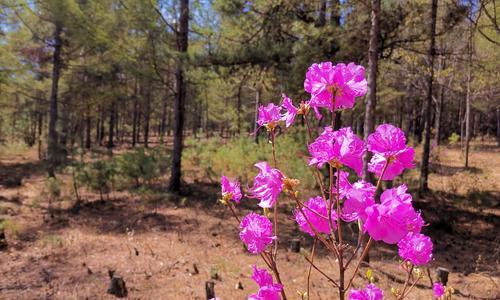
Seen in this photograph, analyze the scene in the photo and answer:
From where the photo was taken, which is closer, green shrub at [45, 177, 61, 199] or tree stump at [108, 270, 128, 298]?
tree stump at [108, 270, 128, 298]

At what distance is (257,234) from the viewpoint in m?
1.01

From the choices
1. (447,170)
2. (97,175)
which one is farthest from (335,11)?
(447,170)

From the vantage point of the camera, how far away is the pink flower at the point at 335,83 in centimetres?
95

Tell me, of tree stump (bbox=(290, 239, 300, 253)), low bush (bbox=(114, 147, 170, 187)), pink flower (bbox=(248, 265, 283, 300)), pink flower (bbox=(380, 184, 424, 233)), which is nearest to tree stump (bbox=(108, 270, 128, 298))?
tree stump (bbox=(290, 239, 300, 253))

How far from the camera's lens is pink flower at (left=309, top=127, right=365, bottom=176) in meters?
0.85

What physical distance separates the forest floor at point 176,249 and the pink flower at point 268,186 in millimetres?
1923

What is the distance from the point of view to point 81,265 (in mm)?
4969

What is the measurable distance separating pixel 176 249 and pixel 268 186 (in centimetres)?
510

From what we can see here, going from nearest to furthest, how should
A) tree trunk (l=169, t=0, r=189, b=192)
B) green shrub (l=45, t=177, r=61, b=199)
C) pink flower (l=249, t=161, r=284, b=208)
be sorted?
1. pink flower (l=249, t=161, r=284, b=208)
2. tree trunk (l=169, t=0, r=189, b=192)
3. green shrub (l=45, t=177, r=61, b=199)

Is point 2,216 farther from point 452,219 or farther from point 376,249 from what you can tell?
point 452,219

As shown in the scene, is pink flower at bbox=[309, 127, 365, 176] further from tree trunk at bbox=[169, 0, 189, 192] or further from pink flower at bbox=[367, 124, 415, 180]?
tree trunk at bbox=[169, 0, 189, 192]

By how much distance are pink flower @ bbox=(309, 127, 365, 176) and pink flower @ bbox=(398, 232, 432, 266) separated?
378 mm

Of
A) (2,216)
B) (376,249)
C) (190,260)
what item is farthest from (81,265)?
(376,249)

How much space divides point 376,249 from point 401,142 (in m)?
5.47
